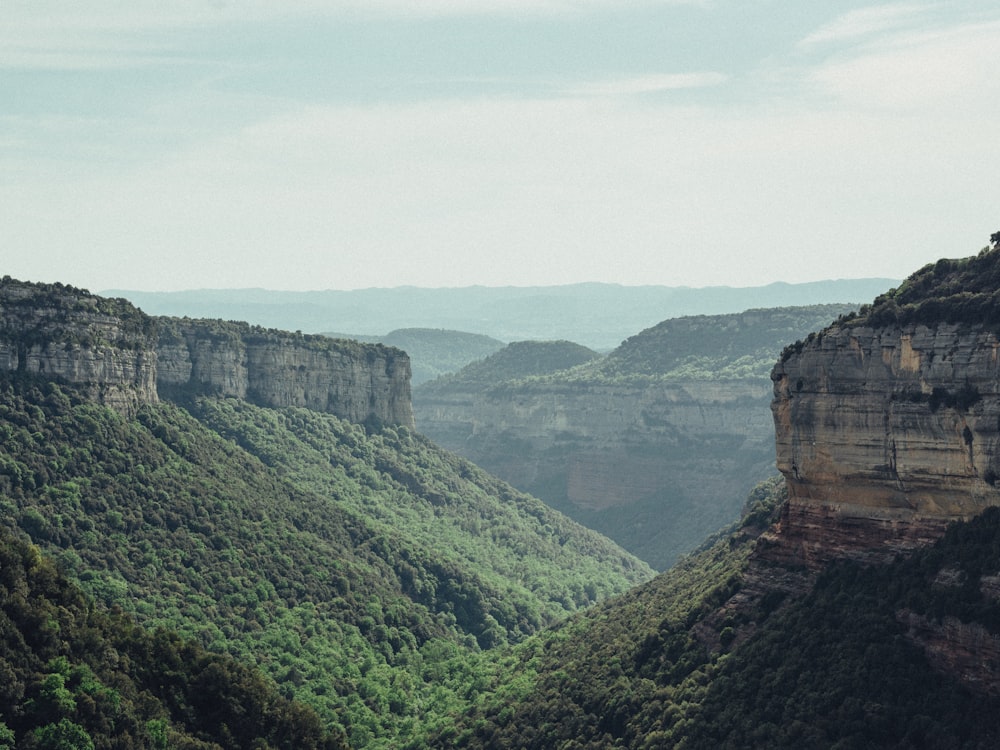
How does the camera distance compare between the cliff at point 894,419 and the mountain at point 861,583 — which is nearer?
the mountain at point 861,583

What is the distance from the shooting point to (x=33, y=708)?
185 ft

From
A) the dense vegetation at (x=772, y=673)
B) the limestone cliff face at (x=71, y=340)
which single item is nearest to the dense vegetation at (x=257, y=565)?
the limestone cliff face at (x=71, y=340)

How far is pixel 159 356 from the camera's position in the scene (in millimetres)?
167625

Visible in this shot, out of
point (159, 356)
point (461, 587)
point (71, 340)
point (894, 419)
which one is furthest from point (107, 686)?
point (159, 356)

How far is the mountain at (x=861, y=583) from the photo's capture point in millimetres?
68125

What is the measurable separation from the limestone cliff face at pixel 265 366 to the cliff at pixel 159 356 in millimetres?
119

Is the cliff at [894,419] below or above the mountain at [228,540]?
above

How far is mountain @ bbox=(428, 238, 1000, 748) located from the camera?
68.1 meters

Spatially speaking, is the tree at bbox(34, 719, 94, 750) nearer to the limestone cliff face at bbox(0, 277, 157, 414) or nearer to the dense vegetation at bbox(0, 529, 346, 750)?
the dense vegetation at bbox(0, 529, 346, 750)

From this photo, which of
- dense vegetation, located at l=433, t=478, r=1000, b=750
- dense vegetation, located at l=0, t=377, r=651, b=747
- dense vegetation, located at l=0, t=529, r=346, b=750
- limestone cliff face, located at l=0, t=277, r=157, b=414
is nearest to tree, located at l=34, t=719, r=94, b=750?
dense vegetation, located at l=0, t=529, r=346, b=750

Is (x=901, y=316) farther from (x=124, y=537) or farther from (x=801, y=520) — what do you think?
(x=124, y=537)

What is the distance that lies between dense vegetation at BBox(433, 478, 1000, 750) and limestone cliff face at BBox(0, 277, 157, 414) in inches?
1806

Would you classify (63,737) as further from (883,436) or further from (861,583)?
(883,436)

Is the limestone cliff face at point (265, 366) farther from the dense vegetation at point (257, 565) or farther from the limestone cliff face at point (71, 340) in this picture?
the limestone cliff face at point (71, 340)
